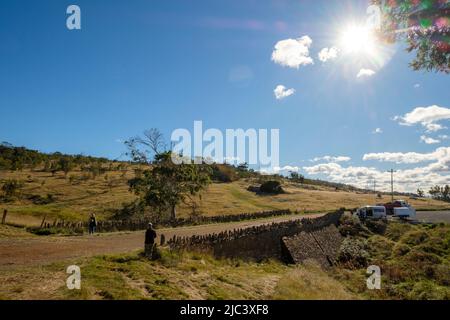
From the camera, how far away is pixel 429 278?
23.3m

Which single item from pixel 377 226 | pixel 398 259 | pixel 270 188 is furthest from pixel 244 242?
pixel 270 188

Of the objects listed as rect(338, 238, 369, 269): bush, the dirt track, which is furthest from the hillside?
rect(338, 238, 369, 269): bush

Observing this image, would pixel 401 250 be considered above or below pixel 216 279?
below

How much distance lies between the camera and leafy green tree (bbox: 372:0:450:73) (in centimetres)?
1609

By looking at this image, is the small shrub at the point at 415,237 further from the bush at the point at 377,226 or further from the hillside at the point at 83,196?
the hillside at the point at 83,196

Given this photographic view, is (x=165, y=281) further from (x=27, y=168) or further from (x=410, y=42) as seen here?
(x=27, y=168)

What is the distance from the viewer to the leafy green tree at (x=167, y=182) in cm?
4209

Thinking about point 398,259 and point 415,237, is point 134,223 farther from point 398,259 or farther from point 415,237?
point 415,237

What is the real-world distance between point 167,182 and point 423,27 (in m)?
31.4

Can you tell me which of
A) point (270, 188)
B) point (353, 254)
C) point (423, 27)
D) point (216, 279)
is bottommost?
point (353, 254)

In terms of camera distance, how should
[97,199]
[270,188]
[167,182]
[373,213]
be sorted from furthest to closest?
1. [270,188]
2. [97,199]
3. [373,213]
4. [167,182]

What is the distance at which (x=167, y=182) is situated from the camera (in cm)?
4284

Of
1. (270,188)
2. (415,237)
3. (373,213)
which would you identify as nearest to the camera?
(415,237)
